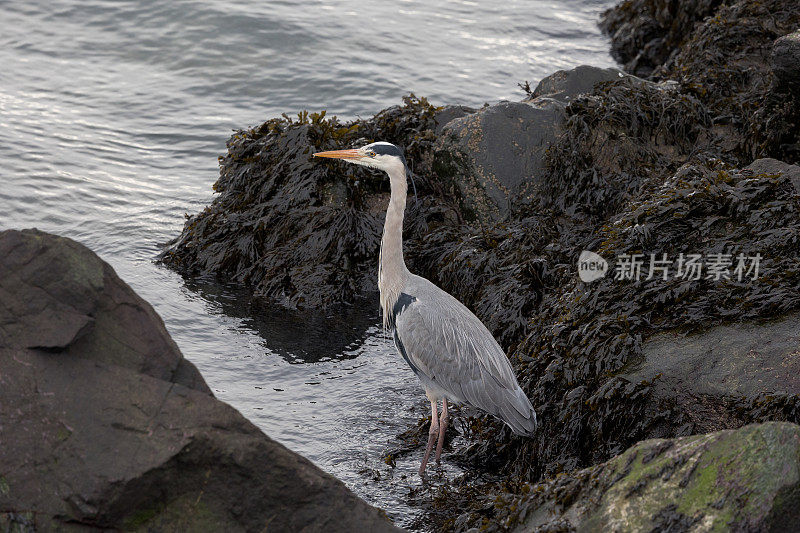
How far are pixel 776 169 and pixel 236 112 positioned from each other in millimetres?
8105

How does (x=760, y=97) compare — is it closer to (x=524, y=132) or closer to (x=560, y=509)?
(x=524, y=132)

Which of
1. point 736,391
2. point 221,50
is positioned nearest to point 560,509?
point 736,391

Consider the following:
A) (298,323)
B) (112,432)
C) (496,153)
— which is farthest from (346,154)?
(112,432)

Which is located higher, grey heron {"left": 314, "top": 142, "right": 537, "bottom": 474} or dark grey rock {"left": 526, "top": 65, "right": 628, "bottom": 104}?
dark grey rock {"left": 526, "top": 65, "right": 628, "bottom": 104}

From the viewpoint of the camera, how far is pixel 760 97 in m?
9.05

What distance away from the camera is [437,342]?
237 inches

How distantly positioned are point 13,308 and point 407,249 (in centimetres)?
504

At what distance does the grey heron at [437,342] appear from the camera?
5.71 meters

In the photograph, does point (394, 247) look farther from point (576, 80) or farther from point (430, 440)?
point (576, 80)

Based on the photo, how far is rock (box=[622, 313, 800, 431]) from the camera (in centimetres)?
489

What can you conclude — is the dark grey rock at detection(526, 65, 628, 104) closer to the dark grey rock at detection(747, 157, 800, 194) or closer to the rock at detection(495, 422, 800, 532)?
the dark grey rock at detection(747, 157, 800, 194)

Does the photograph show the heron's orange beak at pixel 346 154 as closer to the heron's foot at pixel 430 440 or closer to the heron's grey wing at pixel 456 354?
the heron's grey wing at pixel 456 354

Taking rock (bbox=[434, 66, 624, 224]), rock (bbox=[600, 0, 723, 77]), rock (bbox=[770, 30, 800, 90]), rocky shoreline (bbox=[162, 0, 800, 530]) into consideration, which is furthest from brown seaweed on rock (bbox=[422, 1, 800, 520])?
rock (bbox=[600, 0, 723, 77])

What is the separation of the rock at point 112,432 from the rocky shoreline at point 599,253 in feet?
0.27
